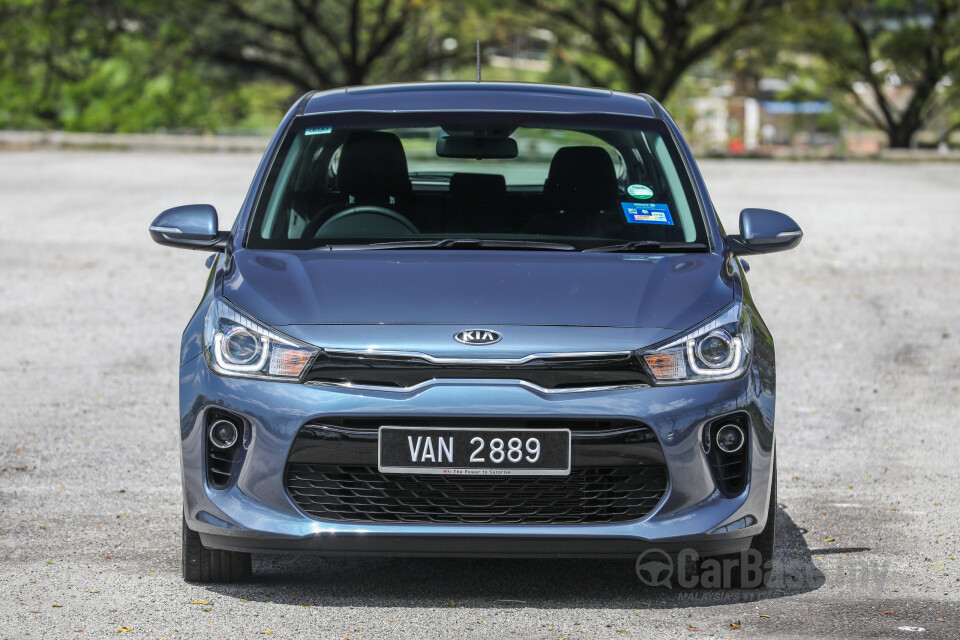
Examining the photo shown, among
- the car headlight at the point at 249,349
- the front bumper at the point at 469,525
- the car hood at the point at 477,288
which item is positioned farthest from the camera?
the car hood at the point at 477,288

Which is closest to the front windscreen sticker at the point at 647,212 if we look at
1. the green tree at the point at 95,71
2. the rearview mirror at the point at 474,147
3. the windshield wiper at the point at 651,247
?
the windshield wiper at the point at 651,247

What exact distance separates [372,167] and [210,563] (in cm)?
163

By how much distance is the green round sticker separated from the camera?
17.6ft

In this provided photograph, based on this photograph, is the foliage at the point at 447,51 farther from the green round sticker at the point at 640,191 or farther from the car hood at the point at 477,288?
the car hood at the point at 477,288

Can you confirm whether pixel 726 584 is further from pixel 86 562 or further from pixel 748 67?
pixel 748 67

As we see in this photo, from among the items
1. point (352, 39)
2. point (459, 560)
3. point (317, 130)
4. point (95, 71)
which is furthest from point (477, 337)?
point (95, 71)

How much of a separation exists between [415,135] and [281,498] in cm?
235

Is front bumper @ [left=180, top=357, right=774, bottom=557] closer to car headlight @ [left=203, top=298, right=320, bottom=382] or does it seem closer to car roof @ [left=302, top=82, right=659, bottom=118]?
car headlight @ [left=203, top=298, right=320, bottom=382]

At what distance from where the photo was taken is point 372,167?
5.46 meters

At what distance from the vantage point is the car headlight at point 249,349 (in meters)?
4.21

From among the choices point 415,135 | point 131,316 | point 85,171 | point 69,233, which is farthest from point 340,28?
point 415,135

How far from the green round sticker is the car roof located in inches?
10.9

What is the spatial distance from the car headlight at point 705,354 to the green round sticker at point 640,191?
Result: 40.4 inches

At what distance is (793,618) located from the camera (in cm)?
432
